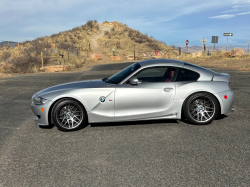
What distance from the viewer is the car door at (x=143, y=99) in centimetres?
544

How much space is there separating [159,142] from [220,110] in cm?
185

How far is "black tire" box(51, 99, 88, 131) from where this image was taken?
5363mm

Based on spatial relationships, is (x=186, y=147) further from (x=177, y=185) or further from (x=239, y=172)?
(x=177, y=185)

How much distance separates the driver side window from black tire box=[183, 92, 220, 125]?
0.66 metres

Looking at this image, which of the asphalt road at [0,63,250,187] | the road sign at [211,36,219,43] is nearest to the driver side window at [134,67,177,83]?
the asphalt road at [0,63,250,187]

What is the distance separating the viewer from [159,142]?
15.6 ft

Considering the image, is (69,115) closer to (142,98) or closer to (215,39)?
(142,98)

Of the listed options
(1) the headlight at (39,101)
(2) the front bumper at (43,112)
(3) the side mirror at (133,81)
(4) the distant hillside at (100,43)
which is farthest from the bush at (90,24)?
(3) the side mirror at (133,81)

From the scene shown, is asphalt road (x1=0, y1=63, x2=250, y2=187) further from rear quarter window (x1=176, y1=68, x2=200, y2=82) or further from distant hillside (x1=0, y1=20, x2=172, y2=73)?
distant hillside (x1=0, y1=20, x2=172, y2=73)

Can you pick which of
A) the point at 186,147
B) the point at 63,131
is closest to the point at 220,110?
the point at 186,147

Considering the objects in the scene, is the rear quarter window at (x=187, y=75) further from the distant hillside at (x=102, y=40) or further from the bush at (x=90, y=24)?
the bush at (x=90, y=24)

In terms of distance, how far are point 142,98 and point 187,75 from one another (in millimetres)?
1203

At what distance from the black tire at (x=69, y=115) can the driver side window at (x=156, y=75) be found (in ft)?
4.67

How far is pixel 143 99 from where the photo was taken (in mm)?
5469
